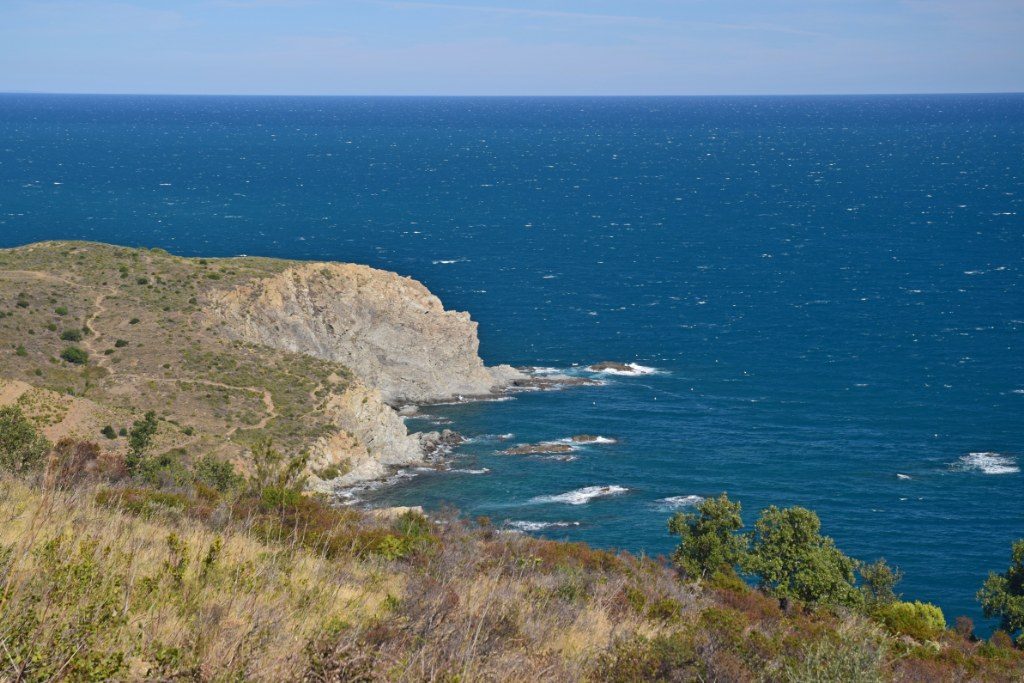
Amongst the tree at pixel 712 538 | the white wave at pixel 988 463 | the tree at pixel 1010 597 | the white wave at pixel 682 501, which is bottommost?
the white wave at pixel 682 501

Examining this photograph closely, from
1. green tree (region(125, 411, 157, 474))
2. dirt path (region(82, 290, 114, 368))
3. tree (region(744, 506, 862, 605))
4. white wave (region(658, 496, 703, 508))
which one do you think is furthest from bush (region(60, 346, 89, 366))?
tree (region(744, 506, 862, 605))

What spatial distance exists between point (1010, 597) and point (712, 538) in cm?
1171

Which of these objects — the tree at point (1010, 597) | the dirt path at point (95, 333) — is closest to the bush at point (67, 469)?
the tree at point (1010, 597)

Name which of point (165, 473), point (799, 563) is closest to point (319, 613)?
point (165, 473)

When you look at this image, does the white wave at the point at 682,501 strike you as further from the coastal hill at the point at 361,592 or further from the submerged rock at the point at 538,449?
the coastal hill at the point at 361,592

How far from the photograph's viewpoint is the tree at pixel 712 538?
131 ft

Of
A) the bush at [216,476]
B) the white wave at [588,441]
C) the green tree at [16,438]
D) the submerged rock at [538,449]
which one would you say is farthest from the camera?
the white wave at [588,441]

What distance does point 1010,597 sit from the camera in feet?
130

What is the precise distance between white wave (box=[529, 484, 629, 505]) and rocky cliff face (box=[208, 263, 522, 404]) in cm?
2053

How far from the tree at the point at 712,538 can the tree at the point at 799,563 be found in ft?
2.91

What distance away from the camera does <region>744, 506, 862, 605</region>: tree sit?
35.5m

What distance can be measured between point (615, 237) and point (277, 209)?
5320 centimetres

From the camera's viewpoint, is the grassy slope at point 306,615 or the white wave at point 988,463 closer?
the grassy slope at point 306,615

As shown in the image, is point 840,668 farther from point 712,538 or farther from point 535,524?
point 535,524
